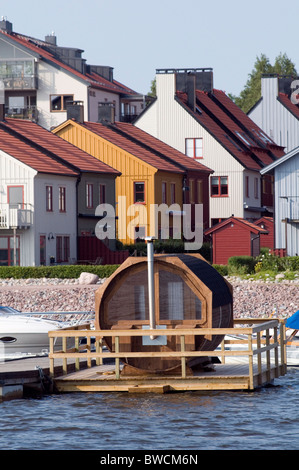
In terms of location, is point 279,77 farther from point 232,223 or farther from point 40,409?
point 40,409

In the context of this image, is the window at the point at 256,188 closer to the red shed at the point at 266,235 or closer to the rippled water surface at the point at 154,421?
the red shed at the point at 266,235

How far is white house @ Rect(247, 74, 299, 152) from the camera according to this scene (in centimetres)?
8516

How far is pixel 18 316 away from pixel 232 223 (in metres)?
31.3

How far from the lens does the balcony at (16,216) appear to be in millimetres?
54094

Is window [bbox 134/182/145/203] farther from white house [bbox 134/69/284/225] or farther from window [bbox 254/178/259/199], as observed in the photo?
window [bbox 254/178/259/199]

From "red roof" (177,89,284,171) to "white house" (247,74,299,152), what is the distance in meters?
1.38

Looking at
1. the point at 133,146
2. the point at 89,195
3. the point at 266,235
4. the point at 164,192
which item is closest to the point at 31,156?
the point at 89,195

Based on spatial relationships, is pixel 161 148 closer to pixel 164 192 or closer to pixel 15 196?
pixel 164 192

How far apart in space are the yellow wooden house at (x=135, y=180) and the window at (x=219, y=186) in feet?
22.7

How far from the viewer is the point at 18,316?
97.5ft

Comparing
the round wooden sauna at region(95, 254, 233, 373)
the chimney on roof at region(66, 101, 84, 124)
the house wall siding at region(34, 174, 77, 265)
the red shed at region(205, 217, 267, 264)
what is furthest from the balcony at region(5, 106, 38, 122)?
the round wooden sauna at region(95, 254, 233, 373)

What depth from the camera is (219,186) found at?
7462 centimetres

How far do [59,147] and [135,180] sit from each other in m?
5.92
